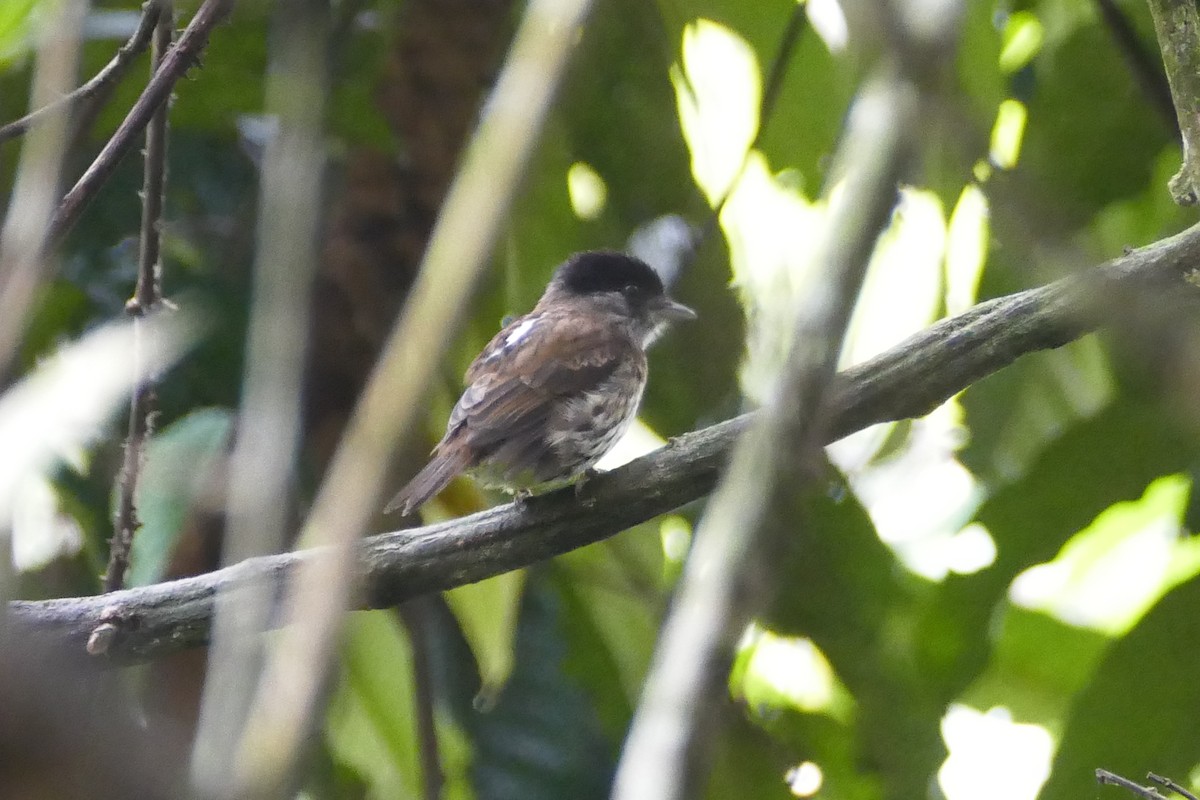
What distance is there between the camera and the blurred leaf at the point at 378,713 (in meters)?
3.29

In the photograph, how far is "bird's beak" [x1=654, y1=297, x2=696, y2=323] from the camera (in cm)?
412

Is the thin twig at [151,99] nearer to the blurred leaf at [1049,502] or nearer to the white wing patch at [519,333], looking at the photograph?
the white wing patch at [519,333]

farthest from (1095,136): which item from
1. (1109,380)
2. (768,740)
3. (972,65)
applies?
(768,740)

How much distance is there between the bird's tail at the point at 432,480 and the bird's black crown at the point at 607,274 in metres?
1.13

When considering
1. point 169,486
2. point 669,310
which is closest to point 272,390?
point 169,486

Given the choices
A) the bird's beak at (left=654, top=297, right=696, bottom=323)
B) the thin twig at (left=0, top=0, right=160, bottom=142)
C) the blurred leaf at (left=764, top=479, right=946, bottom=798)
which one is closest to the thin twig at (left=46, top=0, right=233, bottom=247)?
the thin twig at (left=0, top=0, right=160, bottom=142)

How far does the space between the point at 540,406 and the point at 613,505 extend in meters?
0.93

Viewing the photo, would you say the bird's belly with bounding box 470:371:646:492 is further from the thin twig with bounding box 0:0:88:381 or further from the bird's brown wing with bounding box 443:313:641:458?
the thin twig with bounding box 0:0:88:381

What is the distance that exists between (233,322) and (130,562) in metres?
1.15

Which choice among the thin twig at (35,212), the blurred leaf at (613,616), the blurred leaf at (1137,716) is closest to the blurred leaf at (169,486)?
the blurred leaf at (613,616)

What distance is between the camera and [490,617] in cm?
303

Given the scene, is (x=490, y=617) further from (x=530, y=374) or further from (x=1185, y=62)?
(x=1185, y=62)

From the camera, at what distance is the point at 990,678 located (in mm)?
3502

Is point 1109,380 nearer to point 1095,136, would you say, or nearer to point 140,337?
point 1095,136
